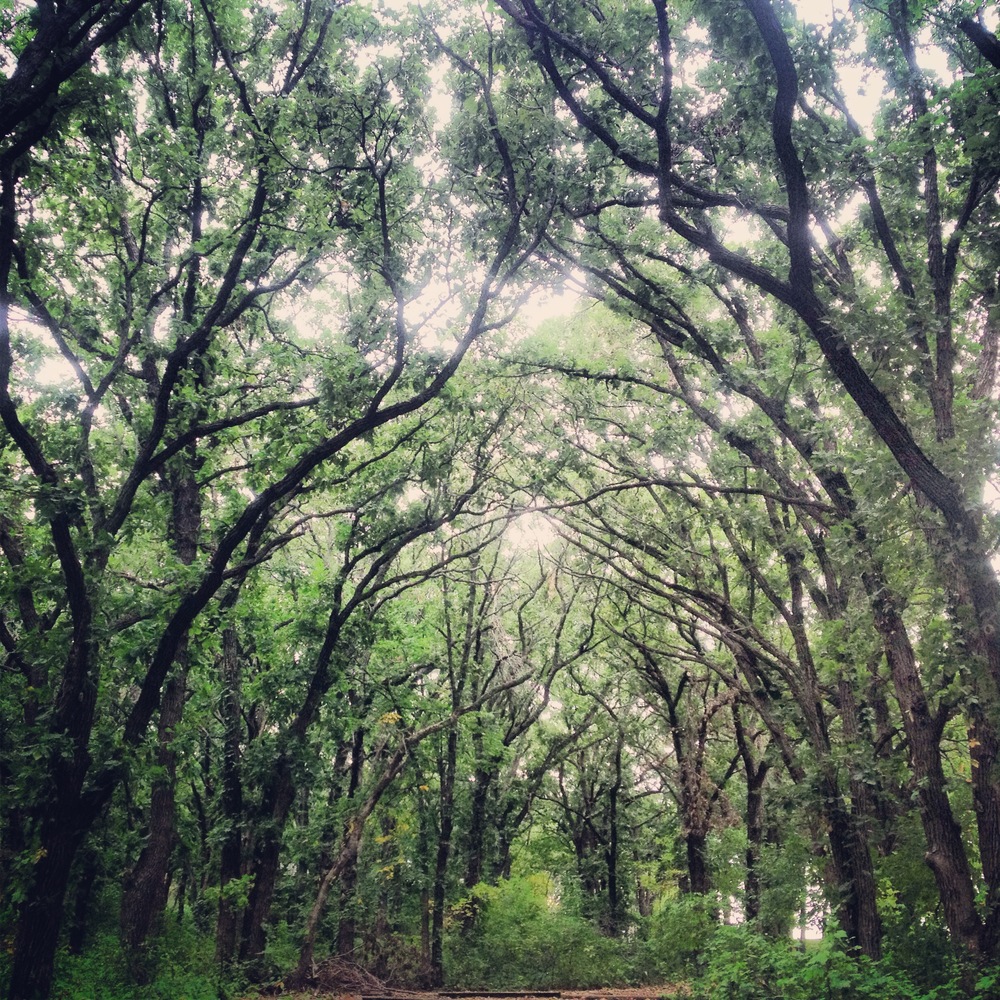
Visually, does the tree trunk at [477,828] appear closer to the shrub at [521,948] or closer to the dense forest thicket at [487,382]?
the shrub at [521,948]

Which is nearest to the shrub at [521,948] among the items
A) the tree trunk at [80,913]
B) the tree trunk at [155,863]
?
the tree trunk at [80,913]

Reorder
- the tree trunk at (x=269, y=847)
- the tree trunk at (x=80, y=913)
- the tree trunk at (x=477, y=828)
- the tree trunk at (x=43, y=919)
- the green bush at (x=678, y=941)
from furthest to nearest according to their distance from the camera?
the tree trunk at (x=477, y=828) → the tree trunk at (x=80, y=913) → the green bush at (x=678, y=941) → the tree trunk at (x=269, y=847) → the tree trunk at (x=43, y=919)

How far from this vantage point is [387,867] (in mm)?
17203

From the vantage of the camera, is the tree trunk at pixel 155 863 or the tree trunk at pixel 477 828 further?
the tree trunk at pixel 477 828

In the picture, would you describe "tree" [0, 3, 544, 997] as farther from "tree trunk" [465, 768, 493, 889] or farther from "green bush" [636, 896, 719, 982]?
"tree trunk" [465, 768, 493, 889]

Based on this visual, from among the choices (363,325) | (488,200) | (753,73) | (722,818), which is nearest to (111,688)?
(363,325)

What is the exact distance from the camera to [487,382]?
10977 millimetres

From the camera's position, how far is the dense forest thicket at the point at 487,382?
6.27 meters

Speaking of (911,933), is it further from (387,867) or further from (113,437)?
(113,437)

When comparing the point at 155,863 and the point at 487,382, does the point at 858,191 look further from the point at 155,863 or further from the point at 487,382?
the point at 155,863

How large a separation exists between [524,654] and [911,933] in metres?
8.53

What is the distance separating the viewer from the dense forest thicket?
627 cm

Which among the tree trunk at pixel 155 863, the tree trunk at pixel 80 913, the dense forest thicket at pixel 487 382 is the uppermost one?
the dense forest thicket at pixel 487 382

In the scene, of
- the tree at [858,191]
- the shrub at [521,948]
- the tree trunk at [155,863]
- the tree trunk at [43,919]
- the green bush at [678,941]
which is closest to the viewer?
the tree at [858,191]
